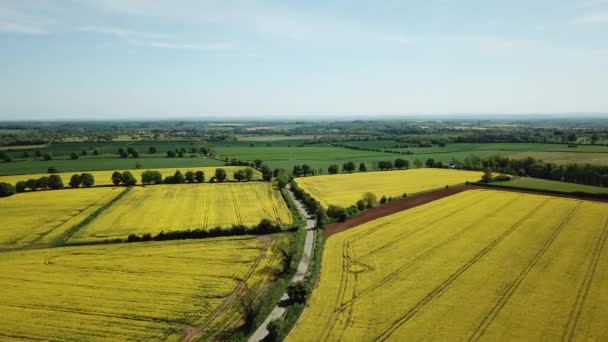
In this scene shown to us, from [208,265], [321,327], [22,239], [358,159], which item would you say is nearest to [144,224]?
[22,239]

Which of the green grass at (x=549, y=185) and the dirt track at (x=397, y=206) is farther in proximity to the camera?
the green grass at (x=549, y=185)

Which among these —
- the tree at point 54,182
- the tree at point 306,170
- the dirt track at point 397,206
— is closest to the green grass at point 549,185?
the dirt track at point 397,206

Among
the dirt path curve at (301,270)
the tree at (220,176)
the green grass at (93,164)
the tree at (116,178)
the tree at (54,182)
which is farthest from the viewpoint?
the green grass at (93,164)

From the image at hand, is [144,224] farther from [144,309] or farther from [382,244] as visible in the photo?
[382,244]

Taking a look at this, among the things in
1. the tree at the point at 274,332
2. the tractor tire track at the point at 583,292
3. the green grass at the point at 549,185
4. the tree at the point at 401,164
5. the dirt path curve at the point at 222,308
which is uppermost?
the tree at the point at 401,164

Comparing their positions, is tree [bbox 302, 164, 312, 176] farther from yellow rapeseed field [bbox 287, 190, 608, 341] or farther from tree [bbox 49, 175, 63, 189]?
tree [bbox 49, 175, 63, 189]

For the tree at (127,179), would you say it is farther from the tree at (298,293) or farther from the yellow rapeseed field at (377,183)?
the tree at (298,293)
